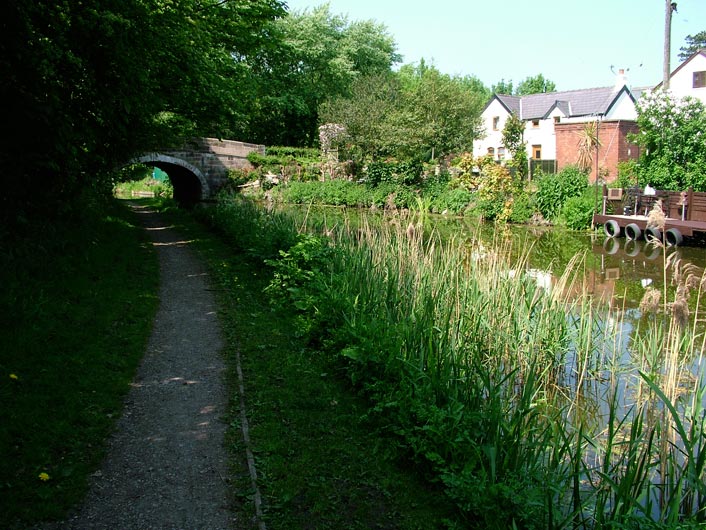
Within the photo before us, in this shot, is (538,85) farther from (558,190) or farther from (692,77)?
(558,190)

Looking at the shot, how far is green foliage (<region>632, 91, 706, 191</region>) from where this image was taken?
22.3 m

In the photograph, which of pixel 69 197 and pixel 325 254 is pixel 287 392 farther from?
pixel 69 197

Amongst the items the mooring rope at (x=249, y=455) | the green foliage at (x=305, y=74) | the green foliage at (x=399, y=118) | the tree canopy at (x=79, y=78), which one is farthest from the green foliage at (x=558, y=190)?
the green foliage at (x=305, y=74)

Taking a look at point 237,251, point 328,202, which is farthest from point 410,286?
point 328,202

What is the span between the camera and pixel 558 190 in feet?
81.5

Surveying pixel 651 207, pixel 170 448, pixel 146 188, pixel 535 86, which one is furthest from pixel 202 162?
pixel 535 86

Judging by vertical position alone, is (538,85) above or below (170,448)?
above

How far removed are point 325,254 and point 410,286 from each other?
8.35 feet

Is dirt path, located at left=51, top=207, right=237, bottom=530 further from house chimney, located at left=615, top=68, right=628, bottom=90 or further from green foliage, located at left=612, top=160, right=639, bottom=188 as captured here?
house chimney, located at left=615, top=68, right=628, bottom=90

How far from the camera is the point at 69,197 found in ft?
35.4

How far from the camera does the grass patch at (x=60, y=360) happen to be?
423cm

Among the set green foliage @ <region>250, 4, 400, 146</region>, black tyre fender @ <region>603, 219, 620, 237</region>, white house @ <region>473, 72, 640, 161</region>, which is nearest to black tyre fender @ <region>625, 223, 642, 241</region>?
black tyre fender @ <region>603, 219, 620, 237</region>

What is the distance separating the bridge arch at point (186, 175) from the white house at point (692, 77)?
82.0 feet

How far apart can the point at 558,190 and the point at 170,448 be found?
73.8ft
